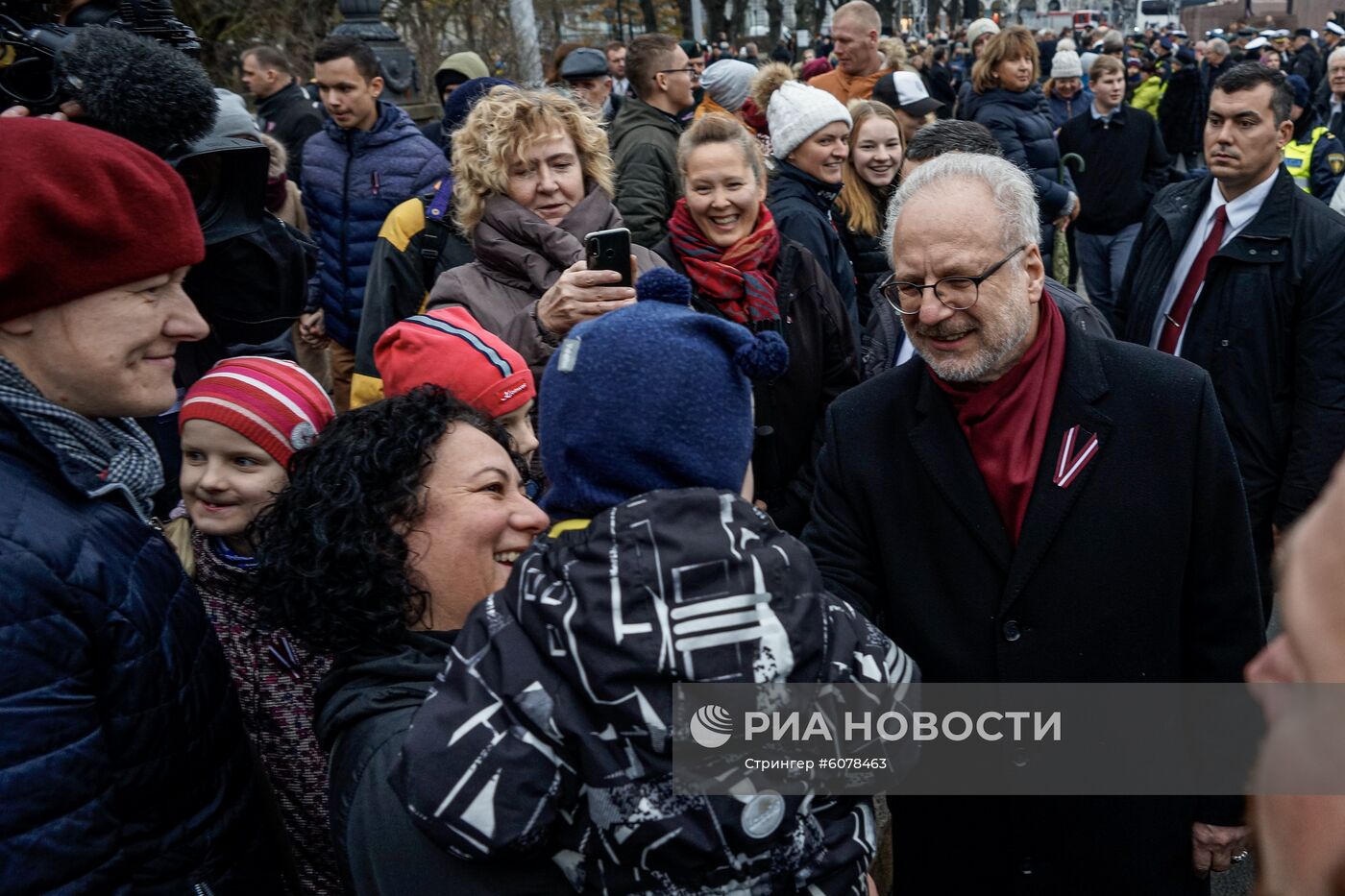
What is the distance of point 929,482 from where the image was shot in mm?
2230

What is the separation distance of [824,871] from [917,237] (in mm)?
1331

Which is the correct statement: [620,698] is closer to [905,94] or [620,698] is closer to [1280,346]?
[1280,346]

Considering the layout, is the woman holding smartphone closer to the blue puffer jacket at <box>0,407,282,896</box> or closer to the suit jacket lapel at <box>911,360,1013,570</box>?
the suit jacket lapel at <box>911,360,1013,570</box>

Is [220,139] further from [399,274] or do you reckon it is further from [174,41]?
[399,274]

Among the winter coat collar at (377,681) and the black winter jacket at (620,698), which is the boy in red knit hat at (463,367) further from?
the black winter jacket at (620,698)

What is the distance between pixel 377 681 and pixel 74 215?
0.79 metres

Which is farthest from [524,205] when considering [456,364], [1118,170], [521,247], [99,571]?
[1118,170]

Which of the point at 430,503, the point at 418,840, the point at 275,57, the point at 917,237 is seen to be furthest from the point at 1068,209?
the point at 418,840

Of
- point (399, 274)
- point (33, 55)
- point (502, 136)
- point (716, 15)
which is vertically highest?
point (33, 55)

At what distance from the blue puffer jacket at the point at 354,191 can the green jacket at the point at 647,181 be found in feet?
2.85

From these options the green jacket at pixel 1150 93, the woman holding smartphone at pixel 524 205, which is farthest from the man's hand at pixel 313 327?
the green jacket at pixel 1150 93

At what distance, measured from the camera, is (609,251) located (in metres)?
2.88

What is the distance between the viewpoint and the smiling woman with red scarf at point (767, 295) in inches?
146

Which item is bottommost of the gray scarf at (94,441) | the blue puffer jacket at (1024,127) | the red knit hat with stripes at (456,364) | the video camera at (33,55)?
the blue puffer jacket at (1024,127)
